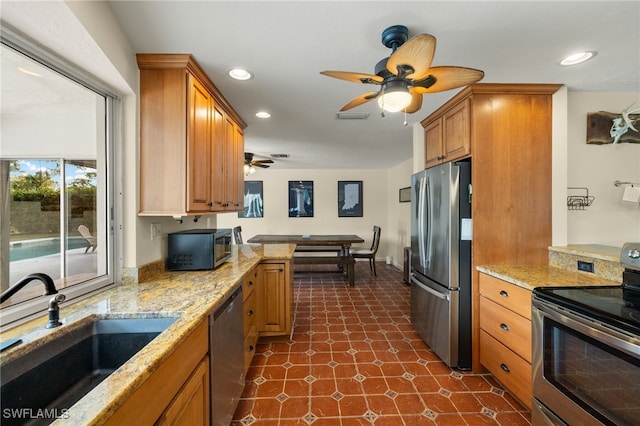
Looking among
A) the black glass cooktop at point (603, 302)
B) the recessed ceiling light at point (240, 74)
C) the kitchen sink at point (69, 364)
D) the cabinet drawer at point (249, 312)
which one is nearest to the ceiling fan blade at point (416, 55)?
the recessed ceiling light at point (240, 74)

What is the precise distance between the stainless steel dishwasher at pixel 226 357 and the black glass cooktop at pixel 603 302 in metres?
1.76

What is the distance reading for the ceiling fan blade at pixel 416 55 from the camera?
115 centimetres

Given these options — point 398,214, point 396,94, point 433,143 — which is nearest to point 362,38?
point 396,94

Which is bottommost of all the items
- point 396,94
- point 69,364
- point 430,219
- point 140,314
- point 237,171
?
point 69,364

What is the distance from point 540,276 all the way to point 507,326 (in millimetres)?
414

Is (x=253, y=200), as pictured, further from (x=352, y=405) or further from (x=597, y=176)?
(x=597, y=176)

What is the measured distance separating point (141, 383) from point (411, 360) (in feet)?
7.20

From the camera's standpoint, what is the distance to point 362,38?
1.54m

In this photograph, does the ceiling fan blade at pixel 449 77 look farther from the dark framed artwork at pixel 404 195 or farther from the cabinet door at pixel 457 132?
the dark framed artwork at pixel 404 195

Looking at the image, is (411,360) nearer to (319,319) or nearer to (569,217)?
(319,319)

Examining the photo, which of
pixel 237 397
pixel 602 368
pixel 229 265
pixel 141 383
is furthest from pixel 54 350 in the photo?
pixel 602 368

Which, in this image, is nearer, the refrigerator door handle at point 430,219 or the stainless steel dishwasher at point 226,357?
the stainless steel dishwasher at point 226,357

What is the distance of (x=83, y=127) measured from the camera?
1.62 metres

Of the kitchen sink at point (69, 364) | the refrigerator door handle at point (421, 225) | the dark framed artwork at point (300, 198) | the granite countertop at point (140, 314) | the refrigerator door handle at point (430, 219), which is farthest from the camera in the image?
the dark framed artwork at point (300, 198)
